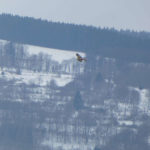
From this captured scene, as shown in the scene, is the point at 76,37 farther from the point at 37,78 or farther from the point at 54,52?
the point at 37,78

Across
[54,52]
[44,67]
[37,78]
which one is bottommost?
[37,78]

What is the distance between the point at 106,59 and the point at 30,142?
19.2 metres

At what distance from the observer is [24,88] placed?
221 feet

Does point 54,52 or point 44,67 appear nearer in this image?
point 44,67

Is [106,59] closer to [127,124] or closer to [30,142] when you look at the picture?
[127,124]

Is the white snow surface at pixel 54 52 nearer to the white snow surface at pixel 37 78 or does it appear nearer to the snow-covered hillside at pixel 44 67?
the snow-covered hillside at pixel 44 67

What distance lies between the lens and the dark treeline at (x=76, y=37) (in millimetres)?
75000

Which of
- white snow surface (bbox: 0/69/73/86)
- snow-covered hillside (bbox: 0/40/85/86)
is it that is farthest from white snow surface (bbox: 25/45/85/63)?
white snow surface (bbox: 0/69/73/86)

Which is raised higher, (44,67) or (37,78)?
(44,67)

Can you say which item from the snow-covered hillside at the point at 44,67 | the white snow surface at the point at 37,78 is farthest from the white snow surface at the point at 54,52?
the white snow surface at the point at 37,78

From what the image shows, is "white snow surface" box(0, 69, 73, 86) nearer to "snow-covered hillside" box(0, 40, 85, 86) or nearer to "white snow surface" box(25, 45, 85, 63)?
"snow-covered hillside" box(0, 40, 85, 86)

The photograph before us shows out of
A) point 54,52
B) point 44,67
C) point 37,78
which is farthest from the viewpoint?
point 54,52

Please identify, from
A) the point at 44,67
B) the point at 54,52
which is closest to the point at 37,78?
the point at 44,67

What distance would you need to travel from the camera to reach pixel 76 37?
260 ft
